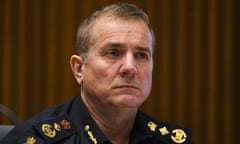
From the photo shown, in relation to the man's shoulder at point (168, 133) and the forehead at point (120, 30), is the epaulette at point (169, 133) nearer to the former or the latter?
the man's shoulder at point (168, 133)

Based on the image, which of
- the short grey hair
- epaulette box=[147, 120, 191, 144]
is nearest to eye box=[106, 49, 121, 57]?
the short grey hair

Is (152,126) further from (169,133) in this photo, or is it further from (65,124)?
(65,124)

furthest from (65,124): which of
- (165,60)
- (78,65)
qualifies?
(165,60)

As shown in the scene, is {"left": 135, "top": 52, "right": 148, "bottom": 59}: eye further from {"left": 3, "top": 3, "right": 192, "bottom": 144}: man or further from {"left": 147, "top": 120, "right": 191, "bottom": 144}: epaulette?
{"left": 147, "top": 120, "right": 191, "bottom": 144}: epaulette

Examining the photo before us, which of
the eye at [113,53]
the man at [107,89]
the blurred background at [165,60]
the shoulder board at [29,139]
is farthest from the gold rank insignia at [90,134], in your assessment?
the blurred background at [165,60]

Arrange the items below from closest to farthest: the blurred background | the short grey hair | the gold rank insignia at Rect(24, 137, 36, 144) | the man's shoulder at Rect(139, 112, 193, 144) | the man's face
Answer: the gold rank insignia at Rect(24, 137, 36, 144) → the man's face → the short grey hair → the man's shoulder at Rect(139, 112, 193, 144) → the blurred background

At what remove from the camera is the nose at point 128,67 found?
1902 millimetres

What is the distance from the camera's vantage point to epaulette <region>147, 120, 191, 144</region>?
216cm

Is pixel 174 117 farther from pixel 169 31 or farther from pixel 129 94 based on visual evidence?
pixel 129 94

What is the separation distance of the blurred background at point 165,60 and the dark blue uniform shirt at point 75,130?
186cm

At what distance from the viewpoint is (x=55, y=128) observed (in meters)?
1.91

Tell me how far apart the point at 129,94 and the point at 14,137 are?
0.49 m

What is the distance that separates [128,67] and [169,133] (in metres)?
0.47

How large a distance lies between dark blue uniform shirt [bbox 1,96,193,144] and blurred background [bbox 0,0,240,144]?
1.86m
